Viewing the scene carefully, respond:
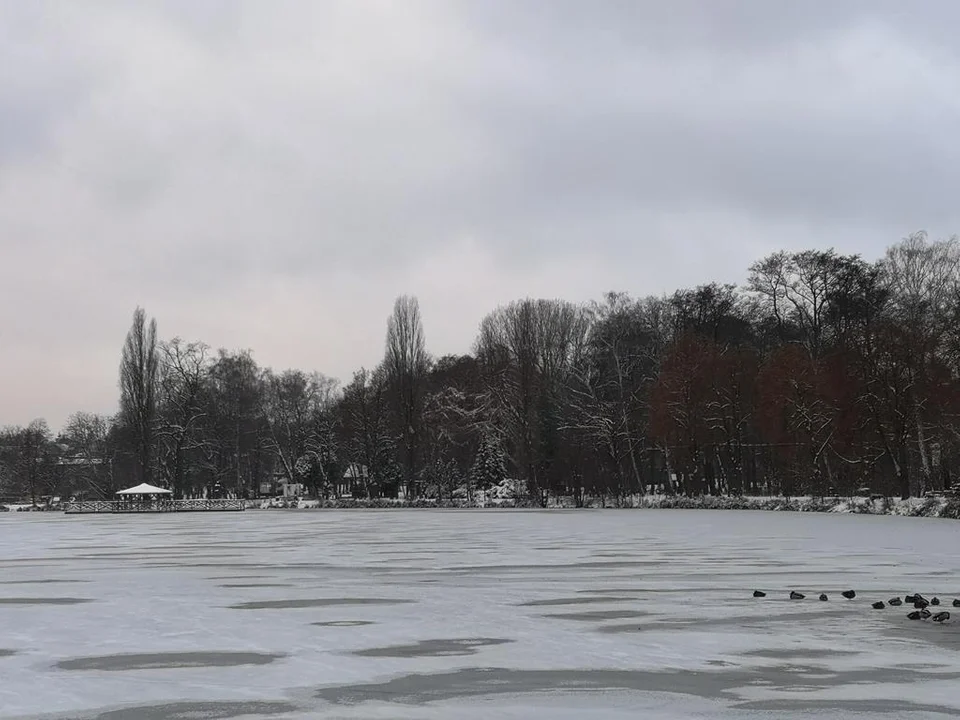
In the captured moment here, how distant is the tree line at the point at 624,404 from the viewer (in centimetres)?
4941

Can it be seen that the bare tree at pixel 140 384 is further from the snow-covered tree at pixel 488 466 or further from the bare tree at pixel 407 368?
the snow-covered tree at pixel 488 466

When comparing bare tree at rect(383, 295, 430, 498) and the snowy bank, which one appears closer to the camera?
the snowy bank

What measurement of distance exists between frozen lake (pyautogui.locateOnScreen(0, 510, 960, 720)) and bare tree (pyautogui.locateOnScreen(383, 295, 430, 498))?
54.1 meters

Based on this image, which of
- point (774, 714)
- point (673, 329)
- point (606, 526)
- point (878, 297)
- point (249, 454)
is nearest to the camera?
point (774, 714)

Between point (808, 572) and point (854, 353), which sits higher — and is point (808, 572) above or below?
below

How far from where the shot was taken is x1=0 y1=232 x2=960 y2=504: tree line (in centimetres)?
4941

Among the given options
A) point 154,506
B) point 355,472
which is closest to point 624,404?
point 154,506

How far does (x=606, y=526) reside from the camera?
115 ft

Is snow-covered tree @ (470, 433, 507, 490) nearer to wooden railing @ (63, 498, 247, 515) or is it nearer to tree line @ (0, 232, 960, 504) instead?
tree line @ (0, 232, 960, 504)

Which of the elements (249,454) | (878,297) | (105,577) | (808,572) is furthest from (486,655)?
(249,454)

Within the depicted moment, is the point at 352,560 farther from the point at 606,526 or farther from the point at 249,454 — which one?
the point at 249,454

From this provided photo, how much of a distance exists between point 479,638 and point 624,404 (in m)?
56.7

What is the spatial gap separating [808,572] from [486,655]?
9.30 metres

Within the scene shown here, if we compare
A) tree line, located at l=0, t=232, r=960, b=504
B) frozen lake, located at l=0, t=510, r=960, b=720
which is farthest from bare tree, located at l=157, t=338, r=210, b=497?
frozen lake, located at l=0, t=510, r=960, b=720
